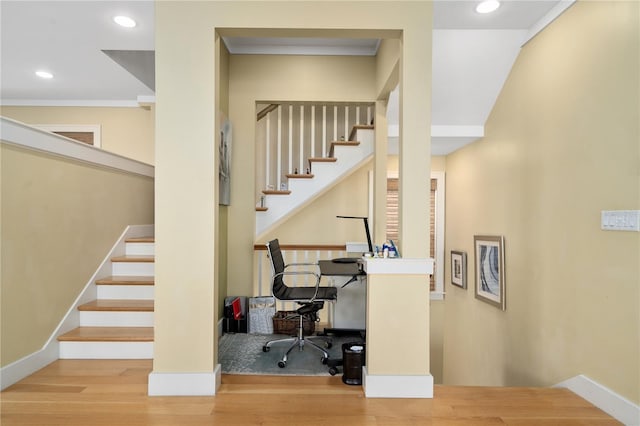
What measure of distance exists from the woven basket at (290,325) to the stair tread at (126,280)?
1.27 m

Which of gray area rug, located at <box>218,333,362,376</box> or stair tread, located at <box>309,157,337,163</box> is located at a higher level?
stair tread, located at <box>309,157,337,163</box>

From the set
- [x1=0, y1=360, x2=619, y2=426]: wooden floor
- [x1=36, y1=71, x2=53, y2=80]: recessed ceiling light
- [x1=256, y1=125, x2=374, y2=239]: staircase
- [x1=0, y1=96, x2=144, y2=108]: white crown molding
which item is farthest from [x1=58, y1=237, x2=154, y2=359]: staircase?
[x1=0, y1=96, x2=144, y2=108]: white crown molding

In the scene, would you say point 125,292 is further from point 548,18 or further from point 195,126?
point 548,18

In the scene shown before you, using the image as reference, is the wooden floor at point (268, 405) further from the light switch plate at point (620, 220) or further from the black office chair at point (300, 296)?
the light switch plate at point (620, 220)

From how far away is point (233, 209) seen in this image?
155 inches

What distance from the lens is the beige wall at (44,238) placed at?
243 cm

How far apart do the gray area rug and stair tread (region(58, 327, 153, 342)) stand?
64 cm

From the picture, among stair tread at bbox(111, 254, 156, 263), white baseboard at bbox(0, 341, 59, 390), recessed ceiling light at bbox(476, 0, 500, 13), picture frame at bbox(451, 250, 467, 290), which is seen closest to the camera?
white baseboard at bbox(0, 341, 59, 390)

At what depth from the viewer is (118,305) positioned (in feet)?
10.5

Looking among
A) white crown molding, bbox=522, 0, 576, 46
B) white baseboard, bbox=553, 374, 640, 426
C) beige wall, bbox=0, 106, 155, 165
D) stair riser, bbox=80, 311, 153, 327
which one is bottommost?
white baseboard, bbox=553, 374, 640, 426

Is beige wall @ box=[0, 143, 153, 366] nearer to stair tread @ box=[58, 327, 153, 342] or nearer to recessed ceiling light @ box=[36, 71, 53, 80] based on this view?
stair tread @ box=[58, 327, 153, 342]

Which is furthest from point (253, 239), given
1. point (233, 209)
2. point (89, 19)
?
point (89, 19)

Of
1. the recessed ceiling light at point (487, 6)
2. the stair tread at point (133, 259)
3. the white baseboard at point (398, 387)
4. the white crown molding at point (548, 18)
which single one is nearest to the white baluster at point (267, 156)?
the stair tread at point (133, 259)

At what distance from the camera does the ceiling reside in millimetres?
2918
